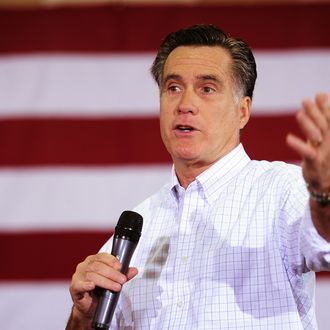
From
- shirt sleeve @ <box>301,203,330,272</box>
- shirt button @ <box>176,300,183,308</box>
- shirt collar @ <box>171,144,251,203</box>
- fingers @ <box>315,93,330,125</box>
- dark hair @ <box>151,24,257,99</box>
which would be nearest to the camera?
fingers @ <box>315,93,330,125</box>

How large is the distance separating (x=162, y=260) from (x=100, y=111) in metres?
1.16

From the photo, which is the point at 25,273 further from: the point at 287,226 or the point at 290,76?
the point at 287,226

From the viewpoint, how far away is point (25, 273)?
2.46 metres

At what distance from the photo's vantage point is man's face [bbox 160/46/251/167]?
4.77ft

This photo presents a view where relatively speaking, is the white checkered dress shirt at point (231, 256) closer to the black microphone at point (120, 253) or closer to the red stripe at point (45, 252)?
the black microphone at point (120, 253)

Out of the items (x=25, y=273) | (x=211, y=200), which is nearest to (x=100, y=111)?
(x=25, y=273)

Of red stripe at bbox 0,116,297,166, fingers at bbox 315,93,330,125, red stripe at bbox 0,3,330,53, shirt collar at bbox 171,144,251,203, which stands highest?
red stripe at bbox 0,3,330,53

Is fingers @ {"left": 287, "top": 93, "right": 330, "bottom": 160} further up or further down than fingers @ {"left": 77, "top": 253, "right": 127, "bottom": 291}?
further up

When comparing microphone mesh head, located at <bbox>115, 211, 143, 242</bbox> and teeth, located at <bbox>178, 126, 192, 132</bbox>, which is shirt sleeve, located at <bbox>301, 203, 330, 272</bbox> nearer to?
microphone mesh head, located at <bbox>115, 211, 143, 242</bbox>

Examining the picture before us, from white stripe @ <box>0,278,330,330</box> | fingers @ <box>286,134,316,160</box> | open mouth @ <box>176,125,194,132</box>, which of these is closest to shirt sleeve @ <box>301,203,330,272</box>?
fingers @ <box>286,134,316,160</box>

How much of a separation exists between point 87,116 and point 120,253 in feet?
4.39

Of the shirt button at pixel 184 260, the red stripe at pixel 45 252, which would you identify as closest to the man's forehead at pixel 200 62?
the shirt button at pixel 184 260

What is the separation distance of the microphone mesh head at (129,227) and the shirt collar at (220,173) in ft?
0.75

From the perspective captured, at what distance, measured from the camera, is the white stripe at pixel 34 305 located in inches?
95.5
